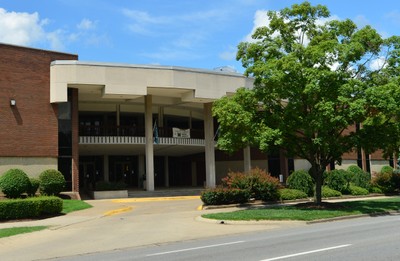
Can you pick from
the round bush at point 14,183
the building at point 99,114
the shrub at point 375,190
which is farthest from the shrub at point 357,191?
the round bush at point 14,183

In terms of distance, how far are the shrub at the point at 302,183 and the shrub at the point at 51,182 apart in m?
14.7

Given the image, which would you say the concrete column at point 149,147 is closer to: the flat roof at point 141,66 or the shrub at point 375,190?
the flat roof at point 141,66

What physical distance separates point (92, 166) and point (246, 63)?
2288 cm

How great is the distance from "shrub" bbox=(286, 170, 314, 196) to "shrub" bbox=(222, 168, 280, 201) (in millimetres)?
3978

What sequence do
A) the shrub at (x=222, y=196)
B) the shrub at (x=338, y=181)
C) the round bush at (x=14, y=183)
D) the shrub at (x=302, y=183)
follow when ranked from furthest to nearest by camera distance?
the shrub at (x=338, y=181), the shrub at (x=302, y=183), the round bush at (x=14, y=183), the shrub at (x=222, y=196)

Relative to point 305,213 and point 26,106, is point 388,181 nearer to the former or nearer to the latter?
point 305,213

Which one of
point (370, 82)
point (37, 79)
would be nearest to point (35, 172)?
point (37, 79)

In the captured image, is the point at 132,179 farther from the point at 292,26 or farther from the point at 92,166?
the point at 292,26

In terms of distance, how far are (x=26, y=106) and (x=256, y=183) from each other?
14.9 m

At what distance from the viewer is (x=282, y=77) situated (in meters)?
20.0

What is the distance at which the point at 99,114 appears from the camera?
40.0m

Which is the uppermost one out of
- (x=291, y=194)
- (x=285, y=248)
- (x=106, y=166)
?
(x=106, y=166)

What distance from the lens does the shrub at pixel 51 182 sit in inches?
1097

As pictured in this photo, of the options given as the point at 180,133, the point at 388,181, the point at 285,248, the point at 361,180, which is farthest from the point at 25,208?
the point at 388,181
